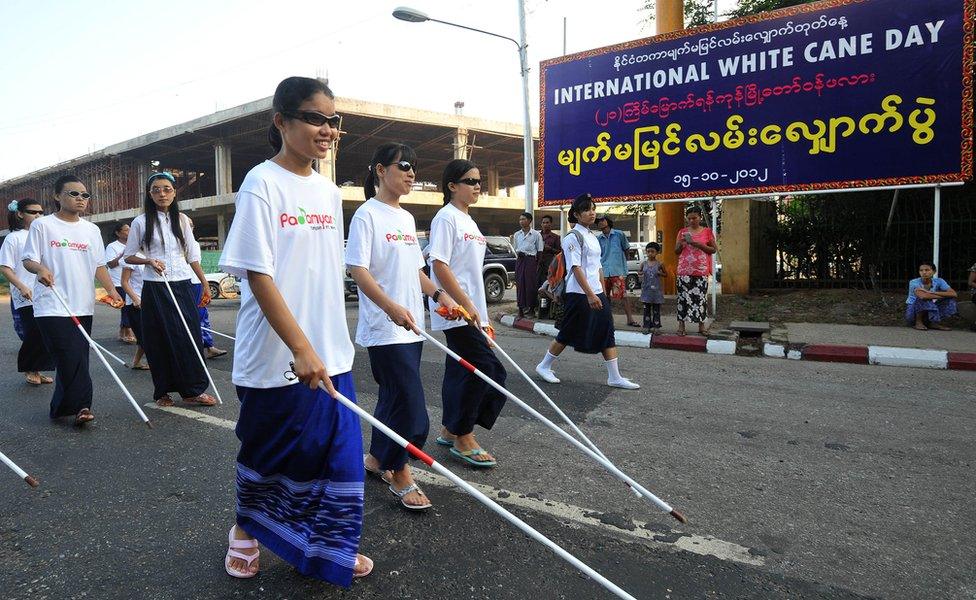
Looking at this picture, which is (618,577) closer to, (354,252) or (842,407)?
(354,252)

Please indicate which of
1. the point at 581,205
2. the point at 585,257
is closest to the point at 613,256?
the point at 585,257

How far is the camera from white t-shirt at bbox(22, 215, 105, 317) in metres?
4.57

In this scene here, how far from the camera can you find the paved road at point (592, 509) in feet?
7.93

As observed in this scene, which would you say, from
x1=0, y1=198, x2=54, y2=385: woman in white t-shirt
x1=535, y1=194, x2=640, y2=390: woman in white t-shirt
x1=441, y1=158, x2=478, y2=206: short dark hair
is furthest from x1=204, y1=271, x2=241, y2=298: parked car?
x1=441, y1=158, x2=478, y2=206: short dark hair

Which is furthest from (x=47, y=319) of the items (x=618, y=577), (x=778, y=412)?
(x=778, y=412)

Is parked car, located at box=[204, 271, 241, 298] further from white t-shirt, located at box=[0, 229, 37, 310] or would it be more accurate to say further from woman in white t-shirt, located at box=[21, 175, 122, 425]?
woman in white t-shirt, located at box=[21, 175, 122, 425]

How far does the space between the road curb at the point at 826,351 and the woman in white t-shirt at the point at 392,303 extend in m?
5.84

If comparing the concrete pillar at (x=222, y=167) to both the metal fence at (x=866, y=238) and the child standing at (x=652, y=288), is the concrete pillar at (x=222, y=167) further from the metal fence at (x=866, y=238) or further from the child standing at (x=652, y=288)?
the child standing at (x=652, y=288)

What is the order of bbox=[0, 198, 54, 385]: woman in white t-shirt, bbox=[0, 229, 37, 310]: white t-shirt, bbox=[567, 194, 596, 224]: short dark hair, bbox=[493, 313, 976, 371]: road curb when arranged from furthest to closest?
bbox=[493, 313, 976, 371]: road curb → bbox=[0, 198, 54, 385]: woman in white t-shirt → bbox=[0, 229, 37, 310]: white t-shirt → bbox=[567, 194, 596, 224]: short dark hair

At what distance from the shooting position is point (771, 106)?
987cm

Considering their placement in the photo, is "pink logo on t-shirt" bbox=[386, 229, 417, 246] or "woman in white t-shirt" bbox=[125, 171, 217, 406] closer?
"pink logo on t-shirt" bbox=[386, 229, 417, 246]

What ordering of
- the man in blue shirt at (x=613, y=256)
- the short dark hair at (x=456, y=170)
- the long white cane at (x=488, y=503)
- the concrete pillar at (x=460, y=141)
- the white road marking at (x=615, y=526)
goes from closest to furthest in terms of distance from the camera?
the long white cane at (x=488, y=503)
the white road marking at (x=615, y=526)
the short dark hair at (x=456, y=170)
the man in blue shirt at (x=613, y=256)
the concrete pillar at (x=460, y=141)

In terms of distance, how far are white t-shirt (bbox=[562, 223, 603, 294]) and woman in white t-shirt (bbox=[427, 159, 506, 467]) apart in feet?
6.42

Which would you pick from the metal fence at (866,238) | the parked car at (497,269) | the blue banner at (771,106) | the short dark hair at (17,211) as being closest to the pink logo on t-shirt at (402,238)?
the short dark hair at (17,211)
